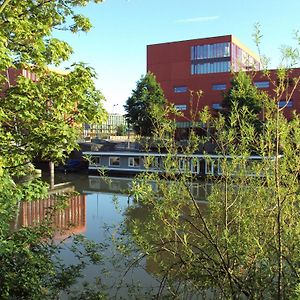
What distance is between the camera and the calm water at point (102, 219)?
20.0 ft

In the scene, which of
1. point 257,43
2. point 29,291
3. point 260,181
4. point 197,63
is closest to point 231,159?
point 260,181

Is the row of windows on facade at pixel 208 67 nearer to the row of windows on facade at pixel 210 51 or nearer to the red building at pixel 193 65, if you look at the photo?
the red building at pixel 193 65

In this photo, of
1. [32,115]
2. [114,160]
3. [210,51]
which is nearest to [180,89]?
[210,51]

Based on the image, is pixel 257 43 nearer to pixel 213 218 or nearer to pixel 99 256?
pixel 213 218

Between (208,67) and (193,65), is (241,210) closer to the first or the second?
(208,67)

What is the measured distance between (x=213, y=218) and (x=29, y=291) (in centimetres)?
234

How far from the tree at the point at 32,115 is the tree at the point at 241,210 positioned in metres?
1.48

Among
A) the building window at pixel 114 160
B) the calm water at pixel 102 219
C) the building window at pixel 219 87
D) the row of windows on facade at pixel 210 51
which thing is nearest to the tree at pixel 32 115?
the calm water at pixel 102 219

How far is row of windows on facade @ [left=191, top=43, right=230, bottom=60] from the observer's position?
54.1 meters

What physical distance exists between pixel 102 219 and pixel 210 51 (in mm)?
42293

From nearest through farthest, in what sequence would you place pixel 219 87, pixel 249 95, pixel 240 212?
pixel 249 95
pixel 240 212
pixel 219 87

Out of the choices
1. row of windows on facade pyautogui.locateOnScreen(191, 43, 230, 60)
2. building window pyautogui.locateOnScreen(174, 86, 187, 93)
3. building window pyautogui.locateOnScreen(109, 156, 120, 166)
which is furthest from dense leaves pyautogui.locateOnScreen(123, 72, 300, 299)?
row of windows on facade pyautogui.locateOnScreen(191, 43, 230, 60)

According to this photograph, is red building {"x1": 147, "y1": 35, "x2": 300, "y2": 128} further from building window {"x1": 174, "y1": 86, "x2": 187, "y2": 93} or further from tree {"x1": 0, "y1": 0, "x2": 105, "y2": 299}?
tree {"x1": 0, "y1": 0, "x2": 105, "y2": 299}

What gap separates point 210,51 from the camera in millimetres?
55062
